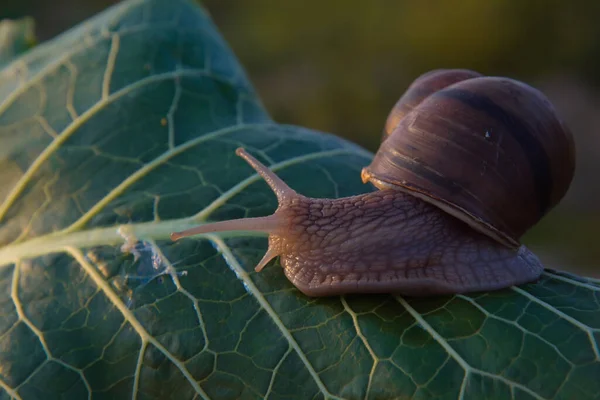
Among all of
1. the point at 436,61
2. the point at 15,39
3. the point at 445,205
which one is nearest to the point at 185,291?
the point at 445,205

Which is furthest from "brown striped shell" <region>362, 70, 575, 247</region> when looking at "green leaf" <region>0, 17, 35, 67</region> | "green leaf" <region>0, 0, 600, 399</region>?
"green leaf" <region>0, 17, 35, 67</region>

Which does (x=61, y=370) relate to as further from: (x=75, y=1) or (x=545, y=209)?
(x=75, y=1)

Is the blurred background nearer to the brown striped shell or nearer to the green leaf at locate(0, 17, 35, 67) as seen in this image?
the green leaf at locate(0, 17, 35, 67)

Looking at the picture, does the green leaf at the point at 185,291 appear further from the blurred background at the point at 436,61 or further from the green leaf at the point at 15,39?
the blurred background at the point at 436,61

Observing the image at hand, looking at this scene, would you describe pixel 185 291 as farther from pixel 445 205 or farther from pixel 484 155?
pixel 484 155

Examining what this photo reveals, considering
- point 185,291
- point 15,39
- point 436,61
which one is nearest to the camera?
point 185,291
